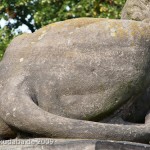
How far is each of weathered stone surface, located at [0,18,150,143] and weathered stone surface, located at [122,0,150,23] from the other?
60 centimetres

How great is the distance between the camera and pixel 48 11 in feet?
61.2

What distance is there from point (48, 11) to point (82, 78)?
42.1ft

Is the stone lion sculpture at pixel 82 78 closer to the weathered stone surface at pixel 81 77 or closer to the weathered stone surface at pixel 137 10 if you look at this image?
the weathered stone surface at pixel 81 77

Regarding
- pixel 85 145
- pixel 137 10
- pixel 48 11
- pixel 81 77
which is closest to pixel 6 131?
pixel 81 77

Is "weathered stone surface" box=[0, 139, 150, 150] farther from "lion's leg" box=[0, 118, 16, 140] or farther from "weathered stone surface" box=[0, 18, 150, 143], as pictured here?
"lion's leg" box=[0, 118, 16, 140]

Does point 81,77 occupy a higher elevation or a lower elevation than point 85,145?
higher

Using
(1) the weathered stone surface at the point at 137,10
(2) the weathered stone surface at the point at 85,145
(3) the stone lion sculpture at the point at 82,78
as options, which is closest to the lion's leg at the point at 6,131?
(3) the stone lion sculpture at the point at 82,78

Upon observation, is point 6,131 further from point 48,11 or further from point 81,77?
point 48,11

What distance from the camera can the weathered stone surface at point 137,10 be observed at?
6.78m

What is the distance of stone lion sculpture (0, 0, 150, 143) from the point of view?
5.88 metres

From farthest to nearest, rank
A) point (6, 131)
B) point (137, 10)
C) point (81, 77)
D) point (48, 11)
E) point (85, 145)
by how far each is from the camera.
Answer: point (48, 11) → point (137, 10) → point (6, 131) → point (81, 77) → point (85, 145)

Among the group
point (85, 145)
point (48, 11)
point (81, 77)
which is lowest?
point (48, 11)

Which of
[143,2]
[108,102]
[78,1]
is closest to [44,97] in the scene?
[108,102]

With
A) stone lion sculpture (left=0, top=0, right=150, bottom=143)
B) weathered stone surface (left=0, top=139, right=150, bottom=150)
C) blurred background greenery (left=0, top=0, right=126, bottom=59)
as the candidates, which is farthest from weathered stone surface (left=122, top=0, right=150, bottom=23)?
blurred background greenery (left=0, top=0, right=126, bottom=59)
